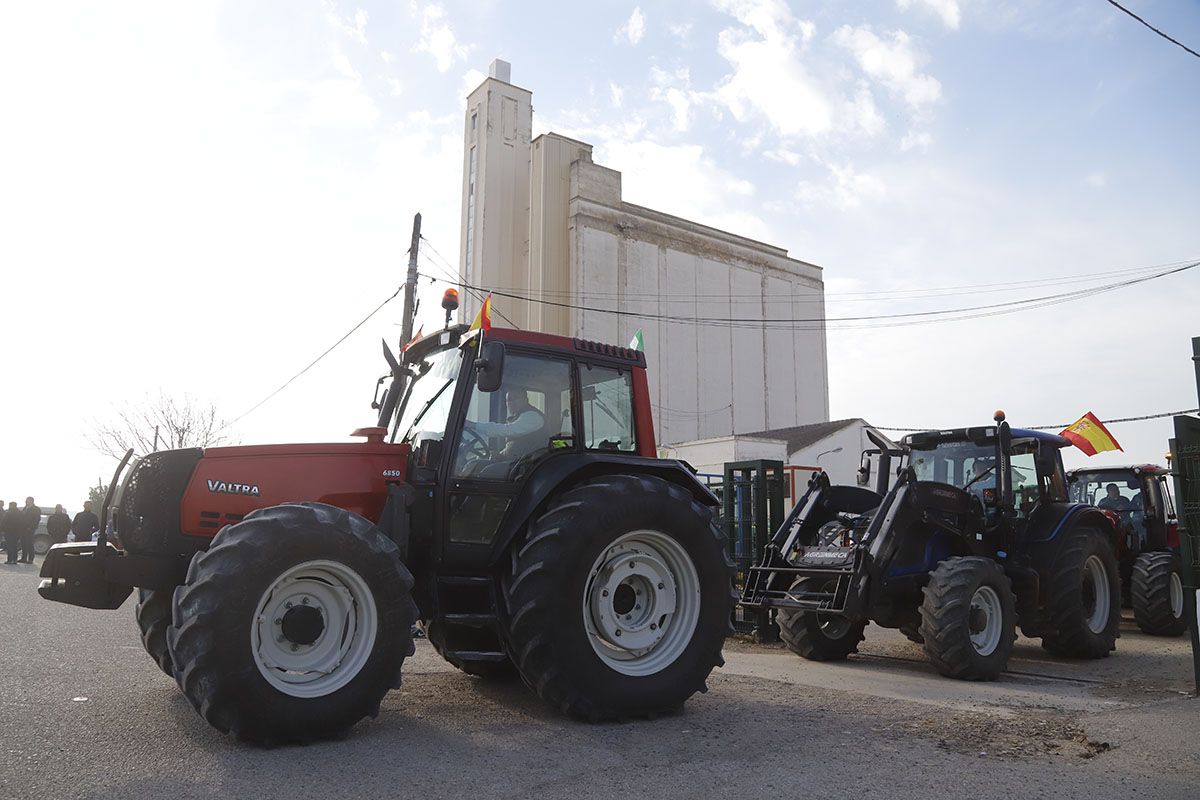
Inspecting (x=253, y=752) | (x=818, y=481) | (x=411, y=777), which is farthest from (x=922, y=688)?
(x=253, y=752)

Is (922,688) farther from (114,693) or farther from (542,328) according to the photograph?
(542,328)

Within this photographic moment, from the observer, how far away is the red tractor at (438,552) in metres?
4.55

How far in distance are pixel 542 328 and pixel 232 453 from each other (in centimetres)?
2984

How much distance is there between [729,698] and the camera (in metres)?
6.41

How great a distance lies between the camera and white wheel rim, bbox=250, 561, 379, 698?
15.3 feet

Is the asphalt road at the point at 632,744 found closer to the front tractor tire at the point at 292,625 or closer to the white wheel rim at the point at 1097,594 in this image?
the front tractor tire at the point at 292,625

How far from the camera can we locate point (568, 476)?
224 inches

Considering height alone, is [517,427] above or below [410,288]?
below

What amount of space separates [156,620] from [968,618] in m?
6.23

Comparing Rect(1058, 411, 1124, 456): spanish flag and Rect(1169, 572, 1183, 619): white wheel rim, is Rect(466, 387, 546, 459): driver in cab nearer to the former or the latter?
Rect(1058, 411, 1124, 456): spanish flag

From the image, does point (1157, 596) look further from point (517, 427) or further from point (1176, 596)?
point (517, 427)

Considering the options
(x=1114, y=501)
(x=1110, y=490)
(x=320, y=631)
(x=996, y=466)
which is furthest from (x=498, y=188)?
(x=320, y=631)

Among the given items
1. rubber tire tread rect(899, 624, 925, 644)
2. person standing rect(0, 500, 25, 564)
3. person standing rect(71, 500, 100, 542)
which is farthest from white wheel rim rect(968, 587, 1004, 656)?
person standing rect(0, 500, 25, 564)

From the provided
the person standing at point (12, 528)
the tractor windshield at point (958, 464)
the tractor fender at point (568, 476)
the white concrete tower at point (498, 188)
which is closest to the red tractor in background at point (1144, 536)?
the tractor windshield at point (958, 464)
